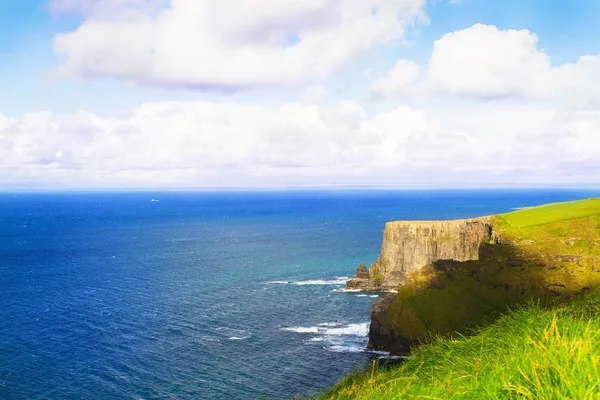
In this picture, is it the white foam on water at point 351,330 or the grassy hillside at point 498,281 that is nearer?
the grassy hillside at point 498,281

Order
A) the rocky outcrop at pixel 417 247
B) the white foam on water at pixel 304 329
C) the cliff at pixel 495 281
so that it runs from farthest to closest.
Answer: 1. the rocky outcrop at pixel 417 247
2. the white foam on water at pixel 304 329
3. the cliff at pixel 495 281

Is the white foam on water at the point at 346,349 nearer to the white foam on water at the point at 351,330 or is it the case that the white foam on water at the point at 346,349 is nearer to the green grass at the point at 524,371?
the white foam on water at the point at 351,330

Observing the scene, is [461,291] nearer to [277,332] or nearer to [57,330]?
[277,332]

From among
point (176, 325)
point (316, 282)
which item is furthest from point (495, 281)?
point (316, 282)

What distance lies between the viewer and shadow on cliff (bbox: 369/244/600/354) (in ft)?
214

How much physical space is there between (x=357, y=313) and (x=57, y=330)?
2016 inches

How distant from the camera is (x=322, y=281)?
121 meters

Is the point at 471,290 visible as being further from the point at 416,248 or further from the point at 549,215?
the point at 416,248

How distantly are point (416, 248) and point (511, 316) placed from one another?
10044cm

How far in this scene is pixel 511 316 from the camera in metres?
21.9

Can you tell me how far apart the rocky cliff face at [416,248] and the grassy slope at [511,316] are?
13971 mm

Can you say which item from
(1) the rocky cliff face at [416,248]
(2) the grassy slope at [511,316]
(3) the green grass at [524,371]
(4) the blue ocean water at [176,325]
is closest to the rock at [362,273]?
(1) the rocky cliff face at [416,248]

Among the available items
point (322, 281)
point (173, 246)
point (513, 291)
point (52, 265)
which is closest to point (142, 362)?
point (513, 291)

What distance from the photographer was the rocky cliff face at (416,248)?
115 meters
